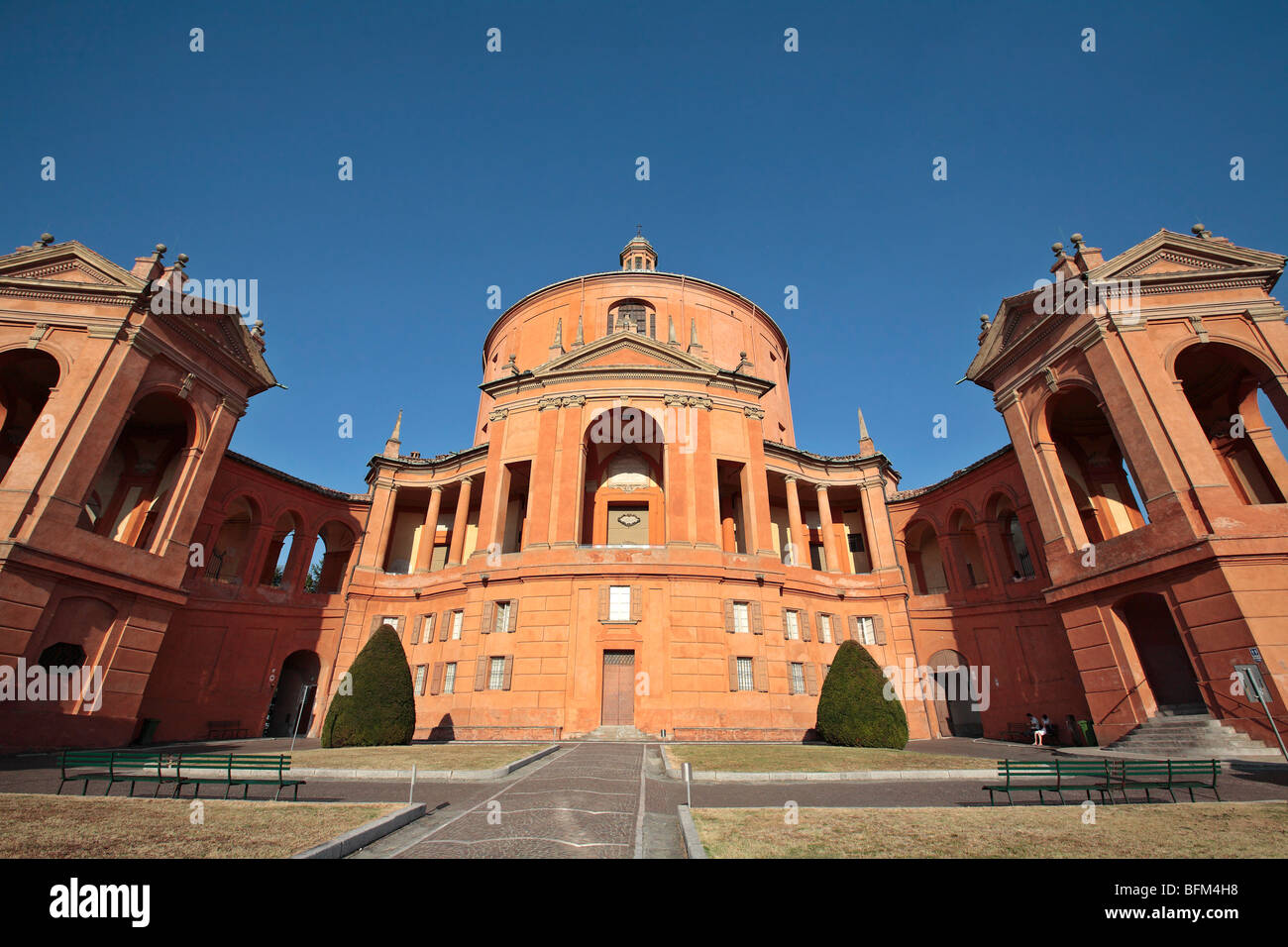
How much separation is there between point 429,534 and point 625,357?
51.4ft

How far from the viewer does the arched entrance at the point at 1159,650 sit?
65.0ft

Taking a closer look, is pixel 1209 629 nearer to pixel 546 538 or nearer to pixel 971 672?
pixel 971 672

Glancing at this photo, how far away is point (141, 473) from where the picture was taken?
84.6 ft

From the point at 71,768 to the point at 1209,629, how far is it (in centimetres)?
3088

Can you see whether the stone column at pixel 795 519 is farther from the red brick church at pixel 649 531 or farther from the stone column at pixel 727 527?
the stone column at pixel 727 527

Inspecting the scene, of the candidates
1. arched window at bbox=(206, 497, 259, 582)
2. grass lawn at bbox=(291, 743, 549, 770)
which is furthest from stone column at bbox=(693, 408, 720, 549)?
arched window at bbox=(206, 497, 259, 582)

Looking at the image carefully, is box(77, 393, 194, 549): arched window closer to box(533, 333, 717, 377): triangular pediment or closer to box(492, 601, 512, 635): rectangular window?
box(492, 601, 512, 635): rectangular window

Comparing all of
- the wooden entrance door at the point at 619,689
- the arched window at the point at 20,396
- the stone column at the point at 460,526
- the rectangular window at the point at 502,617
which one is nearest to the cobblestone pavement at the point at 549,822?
the wooden entrance door at the point at 619,689

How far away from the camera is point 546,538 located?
26062 mm

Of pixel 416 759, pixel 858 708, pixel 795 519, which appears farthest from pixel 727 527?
pixel 416 759

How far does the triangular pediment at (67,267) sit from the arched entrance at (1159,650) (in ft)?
124

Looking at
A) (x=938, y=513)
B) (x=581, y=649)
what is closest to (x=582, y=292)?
(x=581, y=649)

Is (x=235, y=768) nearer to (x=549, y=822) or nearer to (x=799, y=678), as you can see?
(x=549, y=822)

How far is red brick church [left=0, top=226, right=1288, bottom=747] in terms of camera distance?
1841 cm
